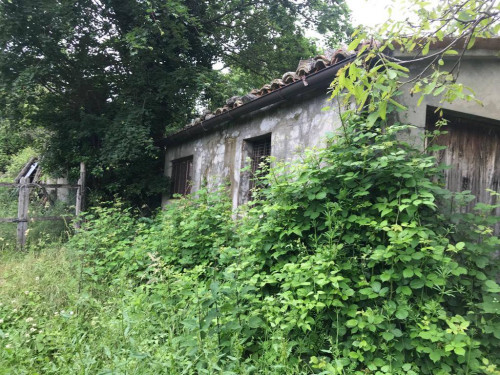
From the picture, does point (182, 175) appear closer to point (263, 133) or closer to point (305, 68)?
point (263, 133)

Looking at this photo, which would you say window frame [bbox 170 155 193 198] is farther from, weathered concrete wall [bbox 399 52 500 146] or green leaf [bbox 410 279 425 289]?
green leaf [bbox 410 279 425 289]

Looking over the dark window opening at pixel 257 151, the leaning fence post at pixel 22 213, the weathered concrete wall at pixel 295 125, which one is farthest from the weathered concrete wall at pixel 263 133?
the leaning fence post at pixel 22 213

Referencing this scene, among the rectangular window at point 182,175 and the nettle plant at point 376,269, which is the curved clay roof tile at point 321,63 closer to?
the nettle plant at point 376,269

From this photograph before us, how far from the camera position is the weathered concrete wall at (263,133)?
4.36 metres

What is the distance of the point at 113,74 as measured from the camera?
8.30m

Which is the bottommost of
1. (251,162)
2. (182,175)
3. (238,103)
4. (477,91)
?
(182,175)

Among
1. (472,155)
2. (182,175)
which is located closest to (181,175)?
(182,175)

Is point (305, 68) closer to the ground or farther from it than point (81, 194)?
farther from it

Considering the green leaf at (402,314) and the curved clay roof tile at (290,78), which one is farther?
the curved clay roof tile at (290,78)

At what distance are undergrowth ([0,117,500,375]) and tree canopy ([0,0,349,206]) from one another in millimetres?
4683

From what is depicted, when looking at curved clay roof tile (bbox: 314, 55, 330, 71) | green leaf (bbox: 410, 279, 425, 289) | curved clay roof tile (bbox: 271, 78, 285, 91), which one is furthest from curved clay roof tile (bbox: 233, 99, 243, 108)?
green leaf (bbox: 410, 279, 425, 289)

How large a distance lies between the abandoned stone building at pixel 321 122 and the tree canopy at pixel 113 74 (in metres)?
2.04

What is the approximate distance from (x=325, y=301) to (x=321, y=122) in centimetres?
243

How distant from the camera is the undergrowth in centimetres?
244
